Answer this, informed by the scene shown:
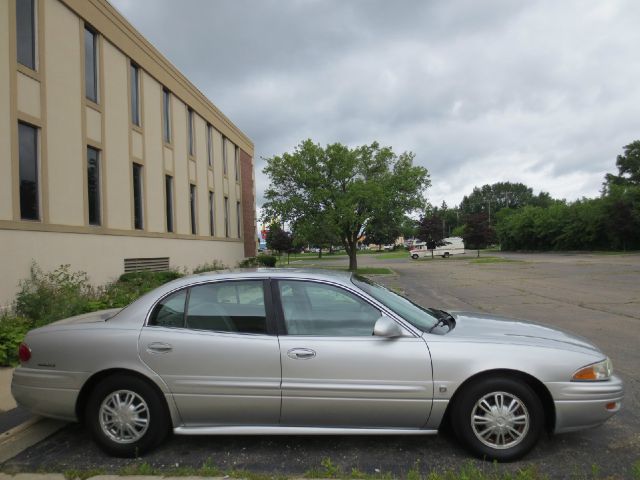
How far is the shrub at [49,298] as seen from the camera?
775cm

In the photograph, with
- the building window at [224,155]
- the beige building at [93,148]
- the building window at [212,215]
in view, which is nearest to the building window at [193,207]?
the beige building at [93,148]

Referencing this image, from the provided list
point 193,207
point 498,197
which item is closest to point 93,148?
point 193,207

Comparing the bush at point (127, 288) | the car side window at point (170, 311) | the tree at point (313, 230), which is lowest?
the bush at point (127, 288)

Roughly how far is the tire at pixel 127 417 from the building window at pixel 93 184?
10.3 metres

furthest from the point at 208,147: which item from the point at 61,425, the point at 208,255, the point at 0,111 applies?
the point at 61,425

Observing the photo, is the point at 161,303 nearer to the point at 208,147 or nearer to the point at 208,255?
the point at 208,255

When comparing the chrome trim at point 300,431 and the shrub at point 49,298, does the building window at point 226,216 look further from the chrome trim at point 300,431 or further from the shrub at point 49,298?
the chrome trim at point 300,431

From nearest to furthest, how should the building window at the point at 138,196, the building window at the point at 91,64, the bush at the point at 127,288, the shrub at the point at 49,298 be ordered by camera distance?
the shrub at the point at 49,298, the bush at the point at 127,288, the building window at the point at 91,64, the building window at the point at 138,196

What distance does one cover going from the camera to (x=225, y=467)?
3352 mm

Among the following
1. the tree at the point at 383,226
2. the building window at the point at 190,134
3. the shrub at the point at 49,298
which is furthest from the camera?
the tree at the point at 383,226

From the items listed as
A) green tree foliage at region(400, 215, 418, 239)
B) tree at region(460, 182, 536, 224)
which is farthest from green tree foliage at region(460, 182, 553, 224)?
green tree foliage at region(400, 215, 418, 239)

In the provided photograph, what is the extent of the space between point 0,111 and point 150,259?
7135 mm

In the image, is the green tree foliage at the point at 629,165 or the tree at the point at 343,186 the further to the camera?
the green tree foliage at the point at 629,165

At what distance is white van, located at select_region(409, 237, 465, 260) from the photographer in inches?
2039
